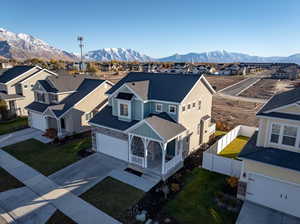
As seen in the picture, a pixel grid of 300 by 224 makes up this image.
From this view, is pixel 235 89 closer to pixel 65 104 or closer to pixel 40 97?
pixel 65 104

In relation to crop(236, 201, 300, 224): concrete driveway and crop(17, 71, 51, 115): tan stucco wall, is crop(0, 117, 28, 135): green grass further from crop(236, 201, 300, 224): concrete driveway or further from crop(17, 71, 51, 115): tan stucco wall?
crop(236, 201, 300, 224): concrete driveway

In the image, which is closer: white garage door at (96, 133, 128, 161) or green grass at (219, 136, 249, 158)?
white garage door at (96, 133, 128, 161)

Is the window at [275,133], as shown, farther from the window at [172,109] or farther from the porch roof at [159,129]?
the window at [172,109]

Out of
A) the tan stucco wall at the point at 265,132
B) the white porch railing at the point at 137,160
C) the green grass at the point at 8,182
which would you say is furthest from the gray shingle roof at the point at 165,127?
the green grass at the point at 8,182

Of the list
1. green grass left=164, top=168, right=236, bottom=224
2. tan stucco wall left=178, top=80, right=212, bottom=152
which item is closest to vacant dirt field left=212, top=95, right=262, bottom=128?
tan stucco wall left=178, top=80, right=212, bottom=152

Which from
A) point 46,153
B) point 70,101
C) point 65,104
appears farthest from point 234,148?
point 65,104
